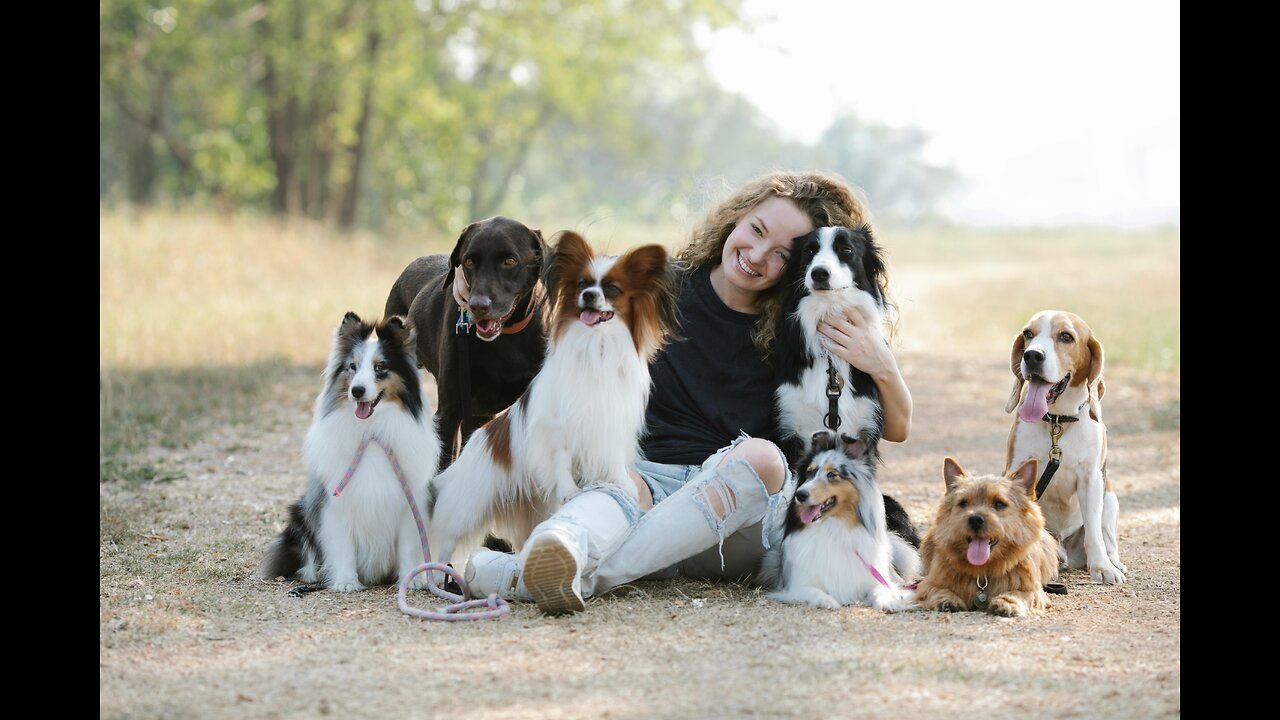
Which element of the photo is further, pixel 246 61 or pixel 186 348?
pixel 246 61

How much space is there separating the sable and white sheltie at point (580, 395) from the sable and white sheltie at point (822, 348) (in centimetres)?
53

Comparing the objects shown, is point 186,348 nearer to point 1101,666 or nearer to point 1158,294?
point 1101,666

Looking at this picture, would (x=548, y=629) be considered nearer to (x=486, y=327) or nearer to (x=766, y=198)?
(x=486, y=327)

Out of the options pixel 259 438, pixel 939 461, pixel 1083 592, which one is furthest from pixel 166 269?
pixel 1083 592

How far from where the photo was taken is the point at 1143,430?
8969 mm

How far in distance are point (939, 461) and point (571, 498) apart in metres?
4.20

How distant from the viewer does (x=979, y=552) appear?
13.5 ft

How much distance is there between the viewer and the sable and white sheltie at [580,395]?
4.16 meters

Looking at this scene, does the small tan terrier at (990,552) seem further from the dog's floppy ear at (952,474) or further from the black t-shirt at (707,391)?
the black t-shirt at (707,391)

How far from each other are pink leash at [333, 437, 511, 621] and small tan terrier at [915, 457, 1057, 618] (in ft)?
5.05

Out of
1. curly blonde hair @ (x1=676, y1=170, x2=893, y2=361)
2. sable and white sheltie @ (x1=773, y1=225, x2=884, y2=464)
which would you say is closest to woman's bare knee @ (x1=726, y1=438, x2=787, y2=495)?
sable and white sheltie @ (x1=773, y1=225, x2=884, y2=464)

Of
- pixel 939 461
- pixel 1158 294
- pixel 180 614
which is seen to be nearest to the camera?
pixel 180 614
